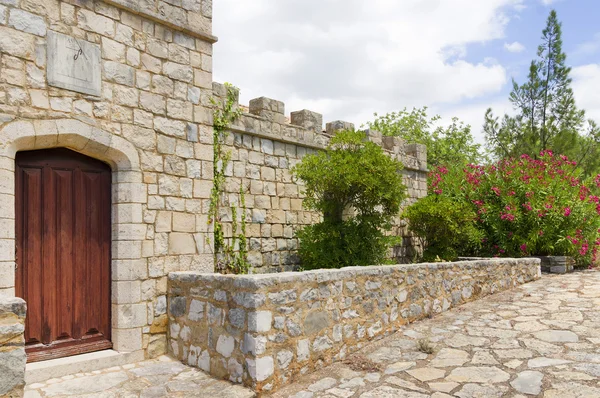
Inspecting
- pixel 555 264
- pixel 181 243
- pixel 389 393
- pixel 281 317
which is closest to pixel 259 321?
pixel 281 317

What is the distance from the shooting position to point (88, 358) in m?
4.68

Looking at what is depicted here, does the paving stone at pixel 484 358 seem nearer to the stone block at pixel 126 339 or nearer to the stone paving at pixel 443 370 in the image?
the stone paving at pixel 443 370

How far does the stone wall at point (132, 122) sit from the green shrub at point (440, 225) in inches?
193

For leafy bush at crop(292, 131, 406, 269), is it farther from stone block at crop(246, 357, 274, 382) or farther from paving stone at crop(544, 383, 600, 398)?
paving stone at crop(544, 383, 600, 398)

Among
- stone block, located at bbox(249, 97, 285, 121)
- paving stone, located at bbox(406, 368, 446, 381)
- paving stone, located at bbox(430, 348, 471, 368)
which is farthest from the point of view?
stone block, located at bbox(249, 97, 285, 121)

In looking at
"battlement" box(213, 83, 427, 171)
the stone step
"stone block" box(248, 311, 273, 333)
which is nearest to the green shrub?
"battlement" box(213, 83, 427, 171)

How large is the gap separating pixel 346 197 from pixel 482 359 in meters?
3.28

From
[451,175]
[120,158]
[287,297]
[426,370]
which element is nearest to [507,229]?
[451,175]

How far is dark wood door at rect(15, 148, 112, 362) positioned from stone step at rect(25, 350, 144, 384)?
0.10m

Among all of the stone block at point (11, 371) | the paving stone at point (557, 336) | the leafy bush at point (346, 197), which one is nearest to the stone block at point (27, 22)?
the stone block at point (11, 371)

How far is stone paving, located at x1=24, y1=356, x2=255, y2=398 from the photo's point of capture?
4031mm

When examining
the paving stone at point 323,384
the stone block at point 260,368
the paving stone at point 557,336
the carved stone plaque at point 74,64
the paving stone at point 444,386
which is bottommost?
the paving stone at point 323,384

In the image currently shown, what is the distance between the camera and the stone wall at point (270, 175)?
6596mm

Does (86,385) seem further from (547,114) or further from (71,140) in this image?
(547,114)
